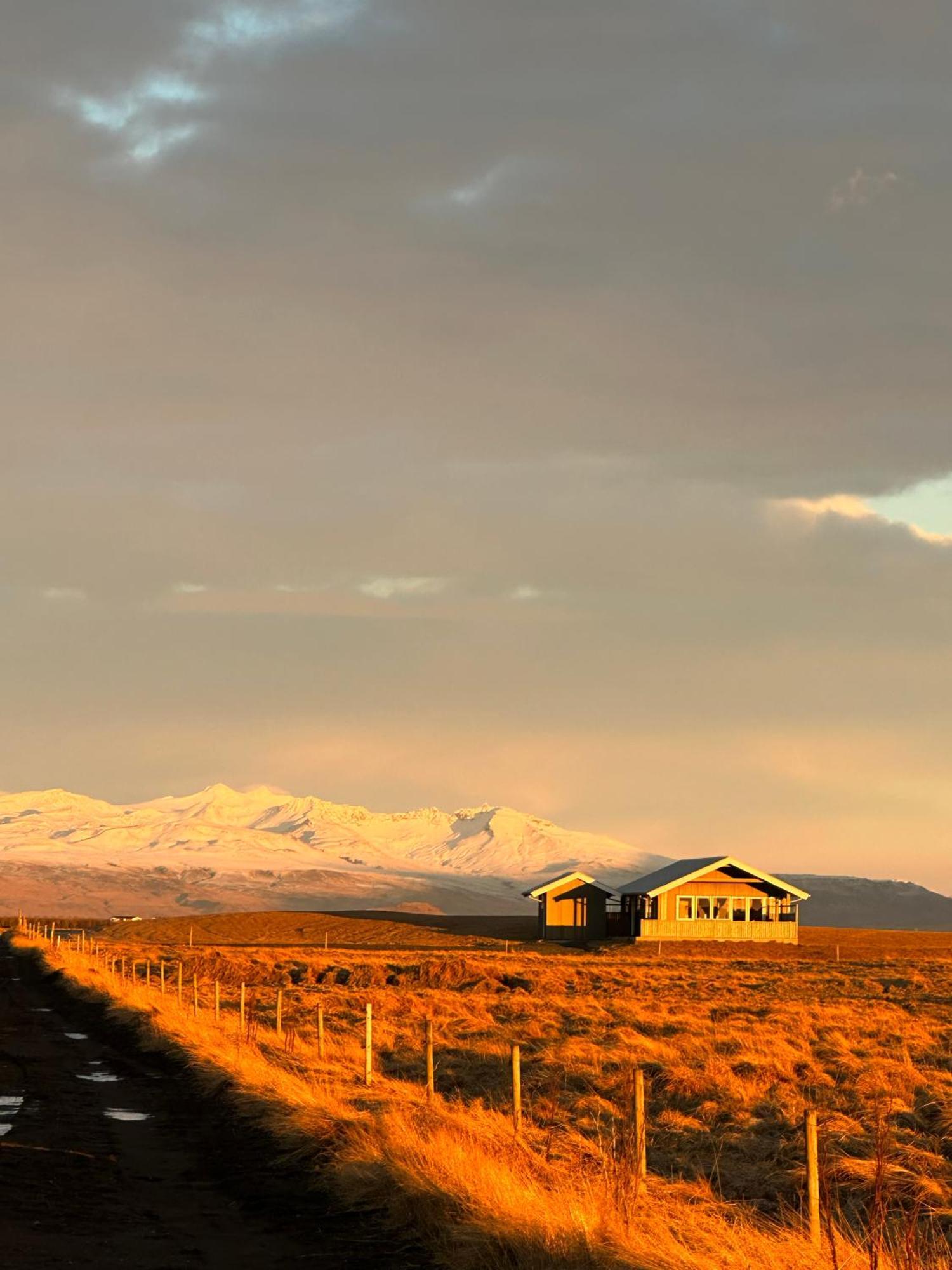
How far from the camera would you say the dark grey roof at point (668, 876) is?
289 ft

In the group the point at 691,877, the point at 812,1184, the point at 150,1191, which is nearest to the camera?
the point at 812,1184

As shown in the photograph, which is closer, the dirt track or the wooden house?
the dirt track

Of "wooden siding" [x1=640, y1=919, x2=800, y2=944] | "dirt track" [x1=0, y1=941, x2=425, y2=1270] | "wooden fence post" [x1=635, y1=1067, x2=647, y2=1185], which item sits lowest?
"wooden siding" [x1=640, y1=919, x2=800, y2=944]

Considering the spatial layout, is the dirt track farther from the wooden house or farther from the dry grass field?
the wooden house

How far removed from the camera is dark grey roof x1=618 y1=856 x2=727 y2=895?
8806cm

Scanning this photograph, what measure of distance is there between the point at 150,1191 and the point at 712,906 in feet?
251

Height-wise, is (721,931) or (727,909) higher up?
(727,909)

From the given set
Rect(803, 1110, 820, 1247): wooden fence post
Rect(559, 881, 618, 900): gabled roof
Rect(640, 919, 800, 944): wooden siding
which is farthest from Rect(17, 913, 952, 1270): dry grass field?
Rect(559, 881, 618, 900): gabled roof

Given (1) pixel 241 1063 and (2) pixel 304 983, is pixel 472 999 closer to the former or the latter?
(2) pixel 304 983

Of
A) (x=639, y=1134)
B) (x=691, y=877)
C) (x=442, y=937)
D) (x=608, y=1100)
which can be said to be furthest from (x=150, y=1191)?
(x=442, y=937)

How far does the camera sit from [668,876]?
90500 mm

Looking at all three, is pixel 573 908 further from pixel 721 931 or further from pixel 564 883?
pixel 721 931

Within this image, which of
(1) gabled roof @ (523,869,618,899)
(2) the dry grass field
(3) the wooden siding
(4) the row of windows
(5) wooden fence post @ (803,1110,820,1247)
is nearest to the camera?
(5) wooden fence post @ (803,1110,820,1247)

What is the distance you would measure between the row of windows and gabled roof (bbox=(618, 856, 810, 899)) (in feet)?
4.22
